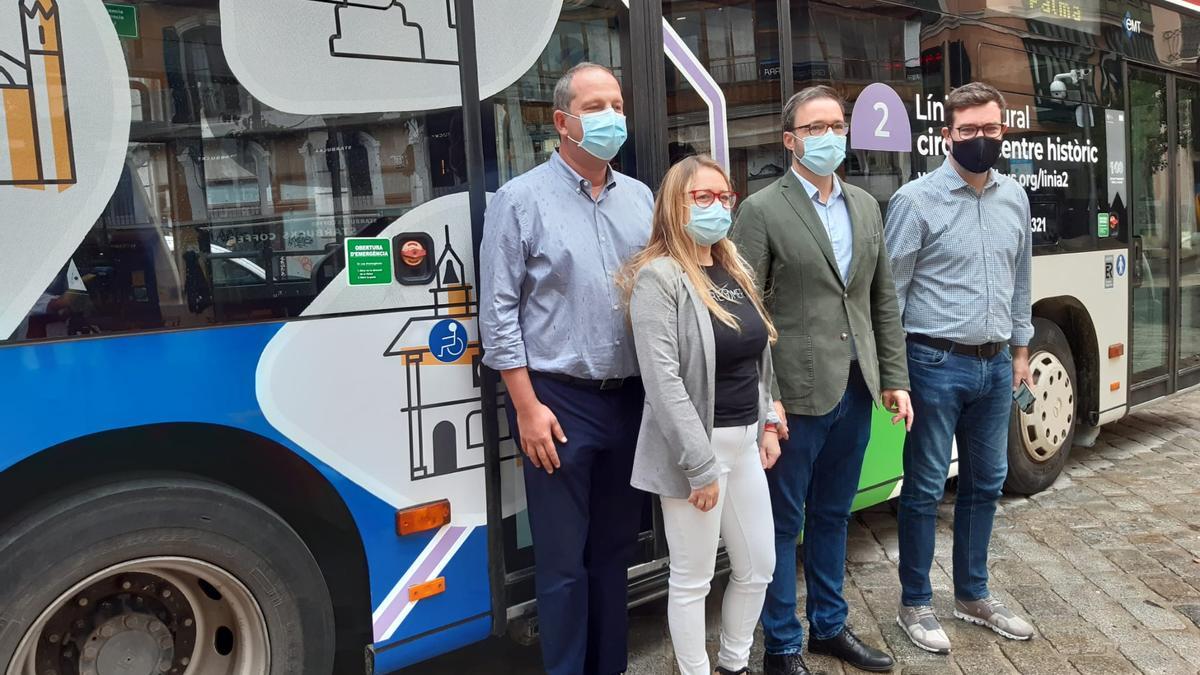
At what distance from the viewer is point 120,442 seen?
236 cm

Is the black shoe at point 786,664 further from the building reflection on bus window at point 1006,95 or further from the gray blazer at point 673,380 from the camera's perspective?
the building reflection on bus window at point 1006,95

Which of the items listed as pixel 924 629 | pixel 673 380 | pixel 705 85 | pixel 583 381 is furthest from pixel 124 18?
pixel 924 629

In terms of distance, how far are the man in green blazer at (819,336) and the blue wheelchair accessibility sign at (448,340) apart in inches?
38.1

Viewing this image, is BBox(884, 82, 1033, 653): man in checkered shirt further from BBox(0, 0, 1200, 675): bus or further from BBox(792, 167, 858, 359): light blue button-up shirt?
BBox(0, 0, 1200, 675): bus

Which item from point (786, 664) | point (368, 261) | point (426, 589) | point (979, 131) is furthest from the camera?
point (979, 131)

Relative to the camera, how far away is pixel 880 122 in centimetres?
432

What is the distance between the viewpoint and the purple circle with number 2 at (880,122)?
4.21 meters

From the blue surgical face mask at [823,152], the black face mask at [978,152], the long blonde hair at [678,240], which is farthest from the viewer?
the black face mask at [978,152]

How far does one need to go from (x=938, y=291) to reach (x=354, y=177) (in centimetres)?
210

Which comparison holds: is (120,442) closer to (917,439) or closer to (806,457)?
(806,457)

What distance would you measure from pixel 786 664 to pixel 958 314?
138 centimetres

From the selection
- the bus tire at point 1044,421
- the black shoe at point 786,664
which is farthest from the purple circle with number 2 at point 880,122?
the black shoe at point 786,664

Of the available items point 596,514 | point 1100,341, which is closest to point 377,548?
point 596,514

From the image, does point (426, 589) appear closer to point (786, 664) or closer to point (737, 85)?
point (786, 664)
